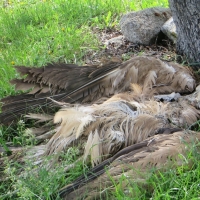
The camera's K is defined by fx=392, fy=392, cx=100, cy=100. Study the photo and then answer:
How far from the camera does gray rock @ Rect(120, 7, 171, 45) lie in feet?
15.0

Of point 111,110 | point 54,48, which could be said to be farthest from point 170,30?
point 111,110

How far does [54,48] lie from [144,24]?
1111 mm

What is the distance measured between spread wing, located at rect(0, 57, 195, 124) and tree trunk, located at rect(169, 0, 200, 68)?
16.2 inches

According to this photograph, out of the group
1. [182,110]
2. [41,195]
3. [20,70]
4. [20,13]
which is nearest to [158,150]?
[182,110]

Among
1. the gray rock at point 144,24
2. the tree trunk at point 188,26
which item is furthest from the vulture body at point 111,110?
the gray rock at point 144,24

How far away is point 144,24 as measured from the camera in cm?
459

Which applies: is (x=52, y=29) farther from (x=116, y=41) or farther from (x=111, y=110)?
(x=111, y=110)

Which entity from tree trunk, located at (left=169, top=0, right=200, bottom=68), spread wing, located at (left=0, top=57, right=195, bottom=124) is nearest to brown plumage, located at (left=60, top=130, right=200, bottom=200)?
spread wing, located at (left=0, top=57, right=195, bottom=124)

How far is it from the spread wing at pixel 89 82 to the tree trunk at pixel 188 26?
1.35 ft

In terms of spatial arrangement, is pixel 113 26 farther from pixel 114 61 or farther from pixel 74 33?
pixel 114 61

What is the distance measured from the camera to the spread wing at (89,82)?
3.21 metres

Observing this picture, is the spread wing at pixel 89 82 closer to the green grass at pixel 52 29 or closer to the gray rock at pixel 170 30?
the green grass at pixel 52 29

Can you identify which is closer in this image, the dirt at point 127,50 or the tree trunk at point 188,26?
the tree trunk at point 188,26

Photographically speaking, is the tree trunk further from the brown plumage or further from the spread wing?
the brown plumage
